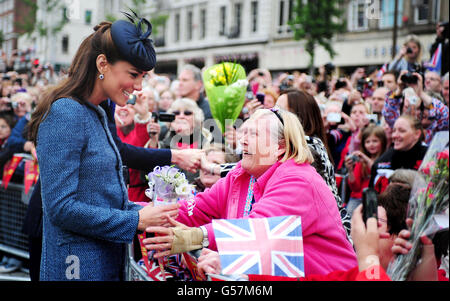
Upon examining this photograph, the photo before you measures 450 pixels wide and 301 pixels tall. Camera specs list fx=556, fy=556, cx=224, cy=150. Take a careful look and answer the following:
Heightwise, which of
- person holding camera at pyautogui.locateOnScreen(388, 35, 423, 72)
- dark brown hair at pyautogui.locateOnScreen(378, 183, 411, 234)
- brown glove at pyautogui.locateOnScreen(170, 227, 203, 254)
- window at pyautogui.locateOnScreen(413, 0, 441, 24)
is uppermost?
window at pyautogui.locateOnScreen(413, 0, 441, 24)

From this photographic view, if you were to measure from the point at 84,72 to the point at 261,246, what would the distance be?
1.10 meters

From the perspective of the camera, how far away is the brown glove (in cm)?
236

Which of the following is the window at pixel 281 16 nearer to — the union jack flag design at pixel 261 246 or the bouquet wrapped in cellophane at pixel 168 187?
the bouquet wrapped in cellophane at pixel 168 187

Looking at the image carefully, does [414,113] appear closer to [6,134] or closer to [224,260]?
[224,260]

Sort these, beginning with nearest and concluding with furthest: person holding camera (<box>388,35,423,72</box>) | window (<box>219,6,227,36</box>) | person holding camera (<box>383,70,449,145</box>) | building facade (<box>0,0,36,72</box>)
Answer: person holding camera (<box>383,70,449,145</box>), person holding camera (<box>388,35,423,72</box>), building facade (<box>0,0,36,72</box>), window (<box>219,6,227,36</box>)

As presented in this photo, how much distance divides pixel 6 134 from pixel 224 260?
20.9 feet

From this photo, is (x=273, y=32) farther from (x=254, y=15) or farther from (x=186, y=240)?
(x=186, y=240)

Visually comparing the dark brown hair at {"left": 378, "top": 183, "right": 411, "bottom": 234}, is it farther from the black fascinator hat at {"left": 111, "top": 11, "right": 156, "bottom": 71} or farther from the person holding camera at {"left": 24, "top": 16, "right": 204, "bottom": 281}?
the black fascinator hat at {"left": 111, "top": 11, "right": 156, "bottom": 71}

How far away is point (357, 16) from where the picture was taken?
998 inches

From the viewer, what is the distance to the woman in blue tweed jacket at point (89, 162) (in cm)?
229

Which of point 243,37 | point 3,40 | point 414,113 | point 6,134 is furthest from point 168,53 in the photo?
point 414,113

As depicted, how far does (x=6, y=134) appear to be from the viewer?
7.58 m

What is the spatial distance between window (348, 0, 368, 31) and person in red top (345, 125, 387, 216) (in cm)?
2019

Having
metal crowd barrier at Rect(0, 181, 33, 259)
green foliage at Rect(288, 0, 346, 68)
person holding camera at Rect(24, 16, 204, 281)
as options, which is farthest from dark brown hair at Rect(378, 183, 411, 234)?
green foliage at Rect(288, 0, 346, 68)
